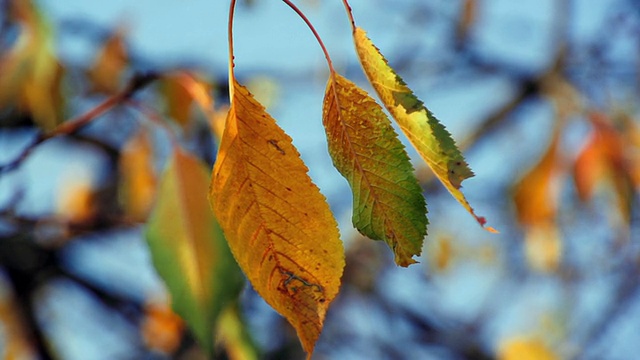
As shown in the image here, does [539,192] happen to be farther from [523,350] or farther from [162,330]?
[162,330]

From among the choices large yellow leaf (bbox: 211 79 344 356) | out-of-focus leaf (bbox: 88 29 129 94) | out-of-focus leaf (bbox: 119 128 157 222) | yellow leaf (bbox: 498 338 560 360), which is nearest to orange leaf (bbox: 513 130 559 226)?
yellow leaf (bbox: 498 338 560 360)

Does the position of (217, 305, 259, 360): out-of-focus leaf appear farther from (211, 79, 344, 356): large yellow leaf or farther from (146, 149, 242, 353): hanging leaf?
(211, 79, 344, 356): large yellow leaf

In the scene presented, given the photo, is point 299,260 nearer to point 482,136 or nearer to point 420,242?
point 420,242

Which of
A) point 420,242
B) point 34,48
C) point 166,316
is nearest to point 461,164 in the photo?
point 420,242

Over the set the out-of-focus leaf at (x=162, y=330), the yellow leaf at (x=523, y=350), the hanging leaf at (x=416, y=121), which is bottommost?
the hanging leaf at (x=416, y=121)

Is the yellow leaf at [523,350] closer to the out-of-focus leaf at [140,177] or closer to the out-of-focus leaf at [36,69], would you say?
the out-of-focus leaf at [140,177]

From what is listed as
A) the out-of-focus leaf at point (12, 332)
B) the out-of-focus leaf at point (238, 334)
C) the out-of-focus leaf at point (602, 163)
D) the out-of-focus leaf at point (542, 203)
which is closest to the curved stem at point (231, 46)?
the out-of-focus leaf at point (238, 334)

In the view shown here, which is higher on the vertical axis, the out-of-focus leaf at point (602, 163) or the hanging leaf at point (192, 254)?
the out-of-focus leaf at point (602, 163)
